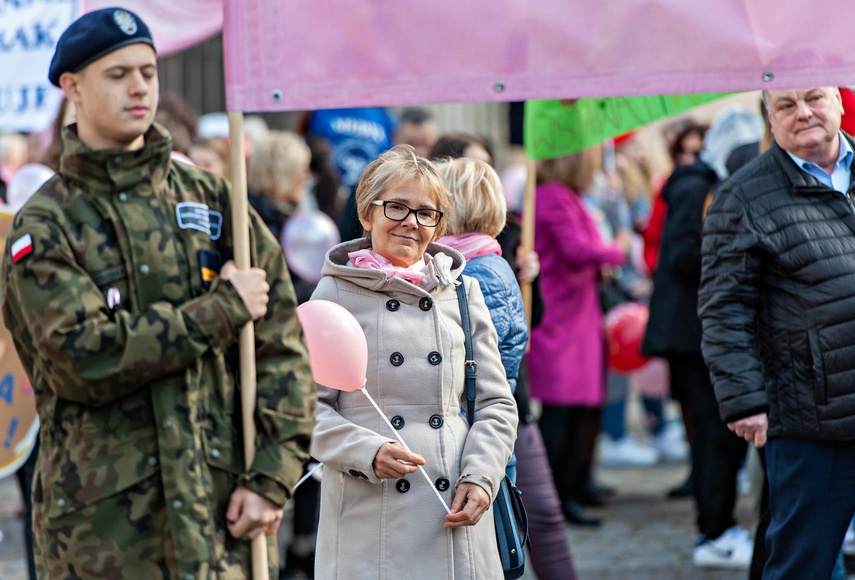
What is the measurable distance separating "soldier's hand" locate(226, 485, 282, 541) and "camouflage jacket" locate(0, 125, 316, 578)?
3cm

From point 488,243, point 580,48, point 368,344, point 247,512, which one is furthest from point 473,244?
point 247,512

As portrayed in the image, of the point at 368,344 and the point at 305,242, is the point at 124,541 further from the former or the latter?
the point at 305,242

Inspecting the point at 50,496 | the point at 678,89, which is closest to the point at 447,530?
the point at 50,496

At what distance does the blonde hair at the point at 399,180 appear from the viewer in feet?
12.7

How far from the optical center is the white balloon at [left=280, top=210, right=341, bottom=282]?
22.9 feet

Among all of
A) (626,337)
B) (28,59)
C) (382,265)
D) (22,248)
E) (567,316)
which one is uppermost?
(28,59)

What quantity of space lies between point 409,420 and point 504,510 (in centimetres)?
46

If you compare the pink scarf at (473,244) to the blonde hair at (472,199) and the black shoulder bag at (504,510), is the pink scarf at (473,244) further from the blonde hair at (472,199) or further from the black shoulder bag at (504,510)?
the black shoulder bag at (504,510)

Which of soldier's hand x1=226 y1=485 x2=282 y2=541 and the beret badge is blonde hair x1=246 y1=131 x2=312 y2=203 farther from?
soldier's hand x1=226 y1=485 x2=282 y2=541

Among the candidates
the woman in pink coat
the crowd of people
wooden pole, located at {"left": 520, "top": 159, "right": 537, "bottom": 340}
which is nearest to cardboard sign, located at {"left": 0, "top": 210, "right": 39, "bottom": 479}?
the crowd of people

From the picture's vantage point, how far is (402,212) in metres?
3.86

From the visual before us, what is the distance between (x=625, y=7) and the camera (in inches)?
149

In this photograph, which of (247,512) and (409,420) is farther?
(409,420)

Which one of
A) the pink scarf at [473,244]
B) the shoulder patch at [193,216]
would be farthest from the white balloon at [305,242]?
the shoulder patch at [193,216]
